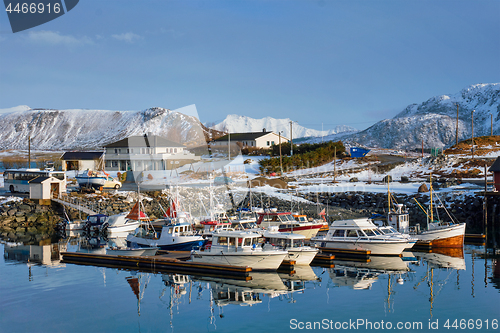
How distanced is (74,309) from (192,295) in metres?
5.48

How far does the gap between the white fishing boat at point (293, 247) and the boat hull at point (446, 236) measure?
11381 mm

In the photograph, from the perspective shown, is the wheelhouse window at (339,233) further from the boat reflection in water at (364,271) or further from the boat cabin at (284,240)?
the boat cabin at (284,240)

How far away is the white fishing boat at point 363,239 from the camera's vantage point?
31125mm

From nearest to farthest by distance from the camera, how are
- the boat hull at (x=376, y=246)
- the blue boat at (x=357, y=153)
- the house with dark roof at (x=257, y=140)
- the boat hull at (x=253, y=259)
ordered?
the boat hull at (x=253, y=259) < the boat hull at (x=376, y=246) < the blue boat at (x=357, y=153) < the house with dark roof at (x=257, y=140)

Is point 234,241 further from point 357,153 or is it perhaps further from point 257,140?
point 257,140

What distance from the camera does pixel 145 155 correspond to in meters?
81.6

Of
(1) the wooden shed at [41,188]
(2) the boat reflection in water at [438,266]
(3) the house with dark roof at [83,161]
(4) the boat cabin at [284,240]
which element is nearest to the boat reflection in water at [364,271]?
(2) the boat reflection in water at [438,266]

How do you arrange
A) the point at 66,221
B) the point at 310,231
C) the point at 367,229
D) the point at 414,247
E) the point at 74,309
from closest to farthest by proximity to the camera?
the point at 74,309 → the point at 367,229 → the point at 414,247 → the point at 310,231 → the point at 66,221

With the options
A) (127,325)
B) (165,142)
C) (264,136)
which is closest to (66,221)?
(127,325)

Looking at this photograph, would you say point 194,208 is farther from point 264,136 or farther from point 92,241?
point 264,136

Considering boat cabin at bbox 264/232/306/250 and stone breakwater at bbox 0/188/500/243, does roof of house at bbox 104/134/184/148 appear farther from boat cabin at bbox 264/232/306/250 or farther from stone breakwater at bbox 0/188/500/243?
boat cabin at bbox 264/232/306/250

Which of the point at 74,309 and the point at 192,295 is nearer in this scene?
the point at 74,309

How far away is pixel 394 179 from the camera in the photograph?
64375mm

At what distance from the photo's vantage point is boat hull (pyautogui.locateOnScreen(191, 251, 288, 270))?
2586cm
